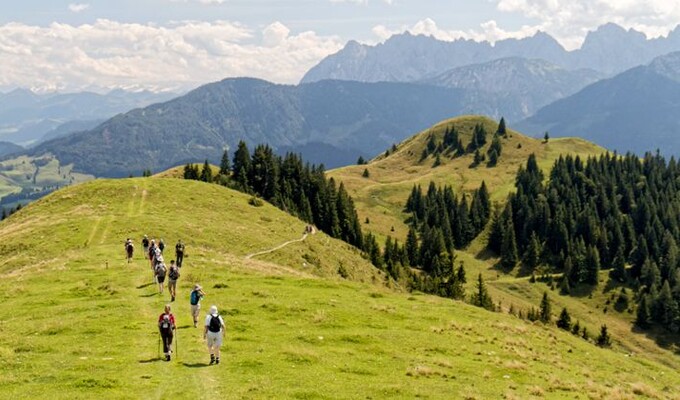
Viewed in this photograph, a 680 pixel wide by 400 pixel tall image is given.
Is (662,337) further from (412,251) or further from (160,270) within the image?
(160,270)

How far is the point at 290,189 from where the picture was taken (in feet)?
503

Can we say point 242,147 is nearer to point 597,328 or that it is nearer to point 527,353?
point 597,328

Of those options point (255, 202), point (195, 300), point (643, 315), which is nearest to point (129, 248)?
point (195, 300)

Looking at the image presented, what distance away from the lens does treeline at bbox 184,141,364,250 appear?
146375 millimetres

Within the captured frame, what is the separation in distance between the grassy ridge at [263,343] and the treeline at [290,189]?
74.7 m

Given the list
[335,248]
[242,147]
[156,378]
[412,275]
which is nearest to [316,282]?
[156,378]

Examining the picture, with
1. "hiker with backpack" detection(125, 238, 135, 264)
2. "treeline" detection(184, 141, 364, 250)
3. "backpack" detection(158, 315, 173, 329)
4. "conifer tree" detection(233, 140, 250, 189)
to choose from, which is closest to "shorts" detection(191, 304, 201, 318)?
"backpack" detection(158, 315, 173, 329)

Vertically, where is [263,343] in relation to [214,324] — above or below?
below

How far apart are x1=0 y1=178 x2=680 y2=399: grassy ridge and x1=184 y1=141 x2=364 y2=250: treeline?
7470 cm

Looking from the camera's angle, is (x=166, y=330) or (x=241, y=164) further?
(x=241, y=164)

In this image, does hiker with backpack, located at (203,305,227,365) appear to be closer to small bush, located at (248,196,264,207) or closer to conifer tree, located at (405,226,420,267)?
small bush, located at (248,196,264,207)

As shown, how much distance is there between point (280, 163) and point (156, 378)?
470ft

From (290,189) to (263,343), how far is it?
120328 millimetres

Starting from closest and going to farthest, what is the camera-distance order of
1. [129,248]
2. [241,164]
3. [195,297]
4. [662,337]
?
[195,297] → [129,248] → [662,337] → [241,164]
